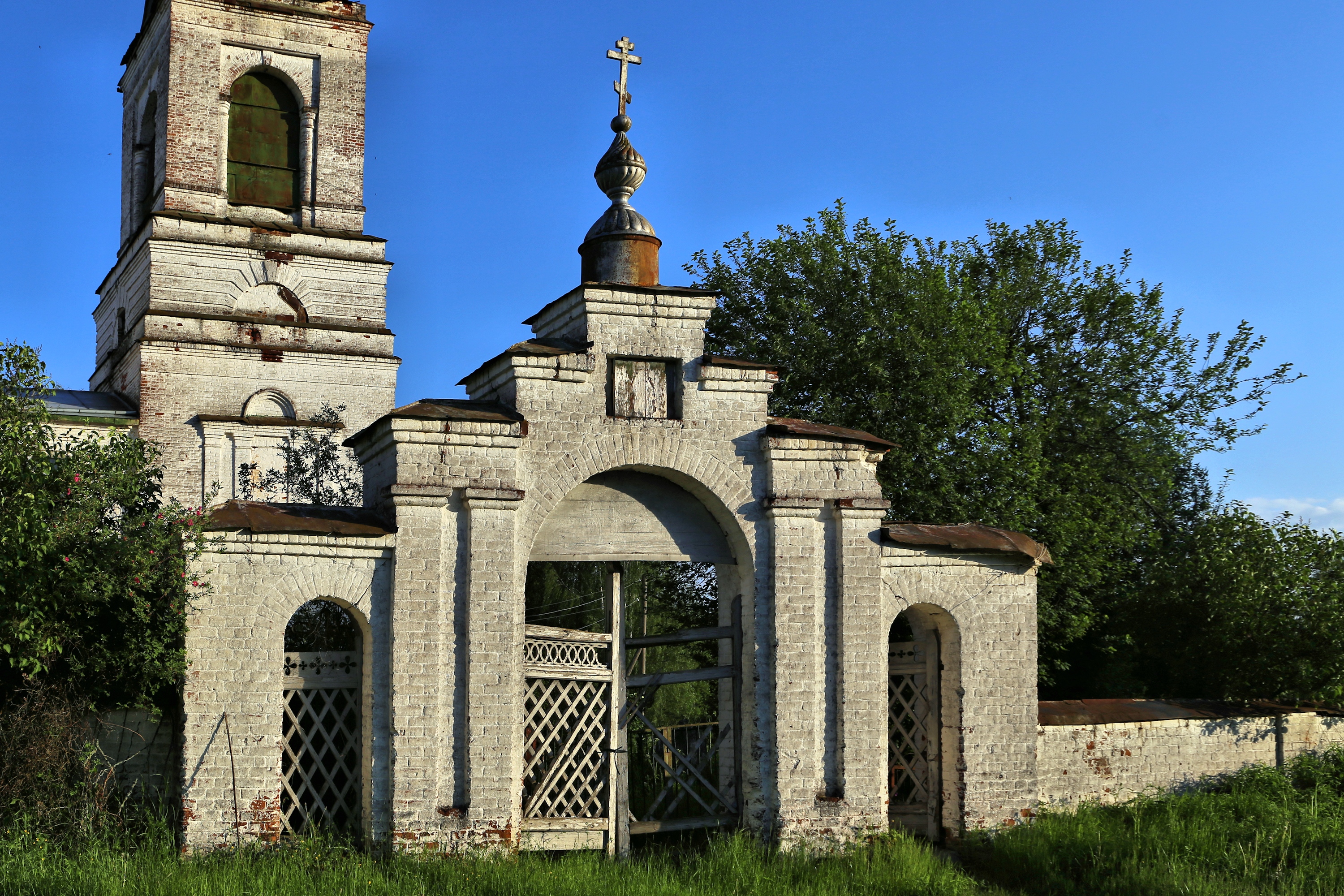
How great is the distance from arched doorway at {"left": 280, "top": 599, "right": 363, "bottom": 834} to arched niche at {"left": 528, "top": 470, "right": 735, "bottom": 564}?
6.11 feet

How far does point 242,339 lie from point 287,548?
1256cm

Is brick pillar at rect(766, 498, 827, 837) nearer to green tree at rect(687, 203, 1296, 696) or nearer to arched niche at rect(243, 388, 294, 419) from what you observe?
green tree at rect(687, 203, 1296, 696)

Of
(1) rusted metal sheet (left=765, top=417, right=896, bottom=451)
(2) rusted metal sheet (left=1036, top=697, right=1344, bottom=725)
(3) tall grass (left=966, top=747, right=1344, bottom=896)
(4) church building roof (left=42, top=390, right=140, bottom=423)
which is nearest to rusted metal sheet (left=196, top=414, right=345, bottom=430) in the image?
(4) church building roof (left=42, top=390, right=140, bottom=423)

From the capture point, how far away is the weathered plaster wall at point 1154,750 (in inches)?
477

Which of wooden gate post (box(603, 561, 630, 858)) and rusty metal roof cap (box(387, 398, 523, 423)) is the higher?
rusty metal roof cap (box(387, 398, 523, 423))

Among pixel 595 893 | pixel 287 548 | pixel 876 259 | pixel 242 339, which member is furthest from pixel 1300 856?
pixel 242 339

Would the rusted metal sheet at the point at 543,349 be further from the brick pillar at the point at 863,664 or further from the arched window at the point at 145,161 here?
the arched window at the point at 145,161

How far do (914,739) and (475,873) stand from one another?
467 centimetres

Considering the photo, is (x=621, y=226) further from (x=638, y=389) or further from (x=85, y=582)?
(x=85, y=582)

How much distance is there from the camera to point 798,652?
1100cm

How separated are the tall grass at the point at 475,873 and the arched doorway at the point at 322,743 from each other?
564 mm

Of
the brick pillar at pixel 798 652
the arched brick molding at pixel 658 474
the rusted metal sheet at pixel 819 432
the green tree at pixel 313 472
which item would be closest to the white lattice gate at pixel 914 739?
the brick pillar at pixel 798 652

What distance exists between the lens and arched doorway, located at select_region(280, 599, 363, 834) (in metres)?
10.1

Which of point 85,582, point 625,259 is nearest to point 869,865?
point 625,259
